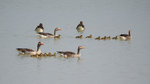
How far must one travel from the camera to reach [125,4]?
54.7 m

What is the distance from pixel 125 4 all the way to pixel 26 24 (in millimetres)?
21722

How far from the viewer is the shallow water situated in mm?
19375

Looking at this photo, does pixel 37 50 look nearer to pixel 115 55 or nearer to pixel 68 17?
pixel 115 55

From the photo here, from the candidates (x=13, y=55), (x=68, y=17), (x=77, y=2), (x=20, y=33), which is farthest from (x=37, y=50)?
(x=77, y=2)

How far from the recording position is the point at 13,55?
76.2 ft

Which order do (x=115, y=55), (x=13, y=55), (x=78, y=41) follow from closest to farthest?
1. (x=13, y=55)
2. (x=115, y=55)
3. (x=78, y=41)

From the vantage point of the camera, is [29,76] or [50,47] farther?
[50,47]

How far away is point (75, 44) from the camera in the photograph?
2791cm

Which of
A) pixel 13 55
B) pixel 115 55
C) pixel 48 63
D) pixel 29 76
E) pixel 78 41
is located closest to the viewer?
pixel 29 76

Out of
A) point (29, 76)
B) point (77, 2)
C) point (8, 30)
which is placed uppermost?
point (77, 2)

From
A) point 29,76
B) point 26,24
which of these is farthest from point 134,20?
point 29,76

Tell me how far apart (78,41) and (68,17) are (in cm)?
1254

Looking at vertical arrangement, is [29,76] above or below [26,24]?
Answer: below

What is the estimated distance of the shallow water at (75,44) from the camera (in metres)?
19.4
